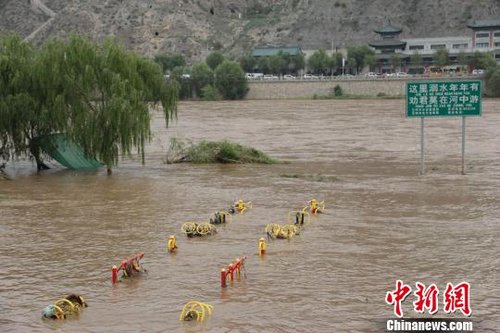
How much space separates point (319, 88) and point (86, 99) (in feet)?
260

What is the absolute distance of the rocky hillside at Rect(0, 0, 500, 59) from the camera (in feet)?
477

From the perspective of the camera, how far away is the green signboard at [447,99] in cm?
2734

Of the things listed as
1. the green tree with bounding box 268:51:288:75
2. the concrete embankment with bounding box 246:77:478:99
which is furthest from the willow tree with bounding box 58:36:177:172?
the green tree with bounding box 268:51:288:75

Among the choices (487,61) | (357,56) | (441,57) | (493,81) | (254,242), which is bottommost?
(254,242)

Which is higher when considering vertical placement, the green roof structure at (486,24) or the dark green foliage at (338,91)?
the green roof structure at (486,24)

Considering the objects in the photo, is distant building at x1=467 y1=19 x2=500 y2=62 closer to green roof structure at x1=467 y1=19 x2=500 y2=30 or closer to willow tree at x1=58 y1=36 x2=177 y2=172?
green roof structure at x1=467 y1=19 x2=500 y2=30

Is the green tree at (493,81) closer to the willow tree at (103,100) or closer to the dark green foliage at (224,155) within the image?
the dark green foliage at (224,155)

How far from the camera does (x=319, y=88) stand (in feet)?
344

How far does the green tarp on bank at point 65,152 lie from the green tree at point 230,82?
238ft

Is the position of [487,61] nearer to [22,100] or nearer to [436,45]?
[436,45]

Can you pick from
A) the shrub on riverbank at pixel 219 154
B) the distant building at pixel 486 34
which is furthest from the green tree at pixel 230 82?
the shrub on riverbank at pixel 219 154

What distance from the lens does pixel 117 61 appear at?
92.1ft

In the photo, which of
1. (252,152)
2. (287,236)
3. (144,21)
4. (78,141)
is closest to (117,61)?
(78,141)
